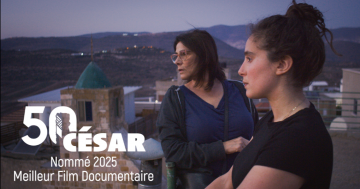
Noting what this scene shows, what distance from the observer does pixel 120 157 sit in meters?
6.25

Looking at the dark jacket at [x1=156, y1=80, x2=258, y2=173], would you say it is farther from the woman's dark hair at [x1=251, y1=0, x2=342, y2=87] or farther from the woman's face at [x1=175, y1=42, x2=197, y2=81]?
the woman's dark hair at [x1=251, y1=0, x2=342, y2=87]

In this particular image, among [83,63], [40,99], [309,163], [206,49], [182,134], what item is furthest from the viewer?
[83,63]

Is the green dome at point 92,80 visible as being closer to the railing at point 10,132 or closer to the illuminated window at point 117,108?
the illuminated window at point 117,108

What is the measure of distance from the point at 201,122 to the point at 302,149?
976 millimetres

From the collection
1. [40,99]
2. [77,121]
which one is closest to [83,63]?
[40,99]

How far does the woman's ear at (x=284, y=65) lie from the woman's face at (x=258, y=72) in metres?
0.02

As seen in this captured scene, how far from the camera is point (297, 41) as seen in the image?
1043mm

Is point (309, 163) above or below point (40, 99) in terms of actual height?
Result: above

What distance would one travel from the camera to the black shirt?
35.0 inches

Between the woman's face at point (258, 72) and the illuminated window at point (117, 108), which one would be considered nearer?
the woman's face at point (258, 72)

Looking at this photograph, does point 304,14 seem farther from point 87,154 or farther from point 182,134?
point 87,154

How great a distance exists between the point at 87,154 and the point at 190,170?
5170 millimetres

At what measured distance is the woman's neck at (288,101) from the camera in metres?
1.07

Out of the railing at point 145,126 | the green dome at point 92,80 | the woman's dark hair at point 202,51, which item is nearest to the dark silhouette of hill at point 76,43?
the railing at point 145,126
